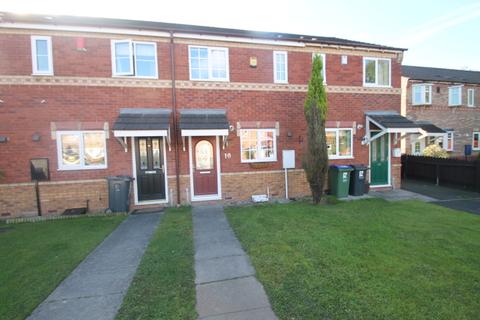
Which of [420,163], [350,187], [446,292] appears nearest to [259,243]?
[446,292]

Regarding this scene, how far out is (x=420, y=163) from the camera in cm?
1314

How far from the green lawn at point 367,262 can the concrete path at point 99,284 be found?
2.21 meters

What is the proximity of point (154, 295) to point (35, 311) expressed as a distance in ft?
5.00

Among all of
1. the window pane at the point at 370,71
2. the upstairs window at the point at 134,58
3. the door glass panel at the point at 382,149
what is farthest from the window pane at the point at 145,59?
the door glass panel at the point at 382,149

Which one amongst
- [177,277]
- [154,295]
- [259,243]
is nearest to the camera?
[154,295]

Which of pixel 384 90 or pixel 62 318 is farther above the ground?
pixel 384 90

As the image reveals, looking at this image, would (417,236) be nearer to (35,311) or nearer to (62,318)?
(62,318)

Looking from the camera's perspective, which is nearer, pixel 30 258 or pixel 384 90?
pixel 30 258

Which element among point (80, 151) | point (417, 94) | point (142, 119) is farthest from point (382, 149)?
point (80, 151)

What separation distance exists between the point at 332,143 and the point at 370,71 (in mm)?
3682

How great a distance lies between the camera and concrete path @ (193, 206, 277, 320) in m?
3.02

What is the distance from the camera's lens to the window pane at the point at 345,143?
10.2m

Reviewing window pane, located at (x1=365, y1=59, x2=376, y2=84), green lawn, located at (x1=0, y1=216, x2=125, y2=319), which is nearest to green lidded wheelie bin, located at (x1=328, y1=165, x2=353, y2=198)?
window pane, located at (x1=365, y1=59, x2=376, y2=84)

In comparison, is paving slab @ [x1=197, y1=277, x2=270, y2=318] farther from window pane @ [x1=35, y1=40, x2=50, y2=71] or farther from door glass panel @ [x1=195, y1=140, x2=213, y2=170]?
window pane @ [x1=35, y1=40, x2=50, y2=71]
